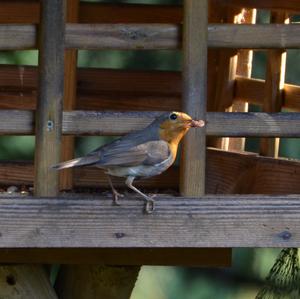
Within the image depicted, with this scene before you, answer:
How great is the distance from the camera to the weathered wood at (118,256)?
530cm

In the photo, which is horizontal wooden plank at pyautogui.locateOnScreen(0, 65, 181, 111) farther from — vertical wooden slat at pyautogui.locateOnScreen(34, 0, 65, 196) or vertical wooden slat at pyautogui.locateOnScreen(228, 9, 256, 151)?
vertical wooden slat at pyautogui.locateOnScreen(34, 0, 65, 196)

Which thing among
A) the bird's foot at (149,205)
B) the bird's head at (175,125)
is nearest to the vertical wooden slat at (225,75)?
the bird's head at (175,125)

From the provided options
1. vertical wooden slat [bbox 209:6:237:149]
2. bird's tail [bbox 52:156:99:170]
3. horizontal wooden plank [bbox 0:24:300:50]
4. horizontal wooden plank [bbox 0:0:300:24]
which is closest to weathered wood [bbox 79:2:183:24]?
horizontal wooden plank [bbox 0:0:300:24]

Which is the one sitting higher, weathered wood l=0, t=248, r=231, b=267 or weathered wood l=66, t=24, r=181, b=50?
weathered wood l=66, t=24, r=181, b=50

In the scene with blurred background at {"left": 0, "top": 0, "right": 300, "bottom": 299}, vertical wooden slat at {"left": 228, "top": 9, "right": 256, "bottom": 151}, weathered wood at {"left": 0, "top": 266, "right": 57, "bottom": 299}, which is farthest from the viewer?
blurred background at {"left": 0, "top": 0, "right": 300, "bottom": 299}

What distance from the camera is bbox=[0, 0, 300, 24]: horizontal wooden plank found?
6086 millimetres

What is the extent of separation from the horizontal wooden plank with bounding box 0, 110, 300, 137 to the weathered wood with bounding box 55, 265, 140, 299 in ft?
2.77

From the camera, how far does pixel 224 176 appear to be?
232 inches

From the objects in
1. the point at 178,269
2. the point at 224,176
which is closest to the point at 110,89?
the point at 224,176

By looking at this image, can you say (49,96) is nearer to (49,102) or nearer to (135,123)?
(49,102)

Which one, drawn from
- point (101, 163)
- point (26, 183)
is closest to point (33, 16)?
point (26, 183)

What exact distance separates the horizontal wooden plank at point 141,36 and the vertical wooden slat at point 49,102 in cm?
5

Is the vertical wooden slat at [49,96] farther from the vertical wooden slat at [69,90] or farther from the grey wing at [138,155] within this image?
the vertical wooden slat at [69,90]

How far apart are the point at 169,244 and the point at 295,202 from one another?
47 cm
